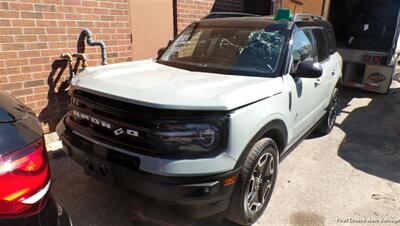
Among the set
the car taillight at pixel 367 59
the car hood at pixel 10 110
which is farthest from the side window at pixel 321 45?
the car hood at pixel 10 110

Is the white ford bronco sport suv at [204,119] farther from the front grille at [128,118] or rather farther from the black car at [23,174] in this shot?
the black car at [23,174]

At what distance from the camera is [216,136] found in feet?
7.59

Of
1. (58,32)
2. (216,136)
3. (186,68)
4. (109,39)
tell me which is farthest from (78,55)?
(216,136)

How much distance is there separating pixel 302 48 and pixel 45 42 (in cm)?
326

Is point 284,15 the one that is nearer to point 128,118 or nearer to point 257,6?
point 128,118

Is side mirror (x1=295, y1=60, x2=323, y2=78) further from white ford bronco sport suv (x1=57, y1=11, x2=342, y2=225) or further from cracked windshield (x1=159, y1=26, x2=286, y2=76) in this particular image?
cracked windshield (x1=159, y1=26, x2=286, y2=76)

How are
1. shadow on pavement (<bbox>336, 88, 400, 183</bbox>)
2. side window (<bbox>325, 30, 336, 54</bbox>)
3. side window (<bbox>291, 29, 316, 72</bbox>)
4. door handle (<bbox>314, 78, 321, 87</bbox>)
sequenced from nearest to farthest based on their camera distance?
side window (<bbox>291, 29, 316, 72</bbox>), door handle (<bbox>314, 78, 321, 87</bbox>), shadow on pavement (<bbox>336, 88, 400, 183</bbox>), side window (<bbox>325, 30, 336, 54</bbox>)

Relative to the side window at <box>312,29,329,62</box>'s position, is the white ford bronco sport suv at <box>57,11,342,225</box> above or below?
below

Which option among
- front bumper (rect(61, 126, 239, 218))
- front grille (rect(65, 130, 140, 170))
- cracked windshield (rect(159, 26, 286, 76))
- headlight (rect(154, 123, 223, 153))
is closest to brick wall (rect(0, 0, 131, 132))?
cracked windshield (rect(159, 26, 286, 76))

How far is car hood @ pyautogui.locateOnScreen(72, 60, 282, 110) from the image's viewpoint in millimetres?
2307

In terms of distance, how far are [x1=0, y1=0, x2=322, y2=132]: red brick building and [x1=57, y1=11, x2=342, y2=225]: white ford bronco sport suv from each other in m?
1.53

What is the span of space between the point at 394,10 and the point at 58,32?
762 cm

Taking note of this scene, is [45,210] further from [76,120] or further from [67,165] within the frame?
[67,165]

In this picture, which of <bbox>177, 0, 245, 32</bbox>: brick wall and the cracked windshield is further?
<bbox>177, 0, 245, 32</bbox>: brick wall
